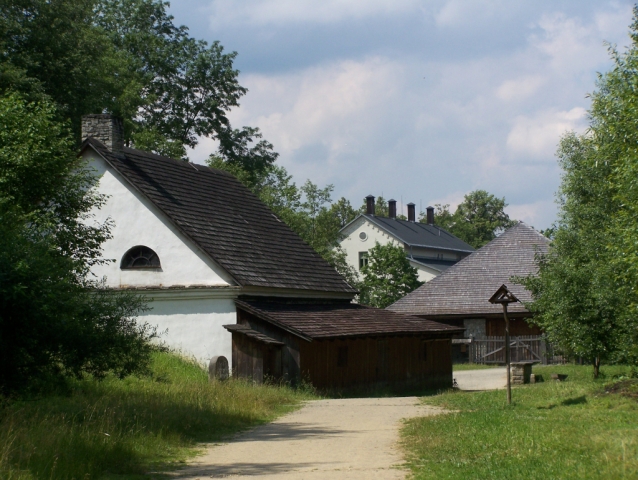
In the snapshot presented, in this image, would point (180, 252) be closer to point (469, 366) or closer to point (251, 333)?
point (251, 333)

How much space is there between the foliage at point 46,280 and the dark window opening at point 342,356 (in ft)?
29.7

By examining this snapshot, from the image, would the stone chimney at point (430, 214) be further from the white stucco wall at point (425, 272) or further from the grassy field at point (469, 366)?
the grassy field at point (469, 366)

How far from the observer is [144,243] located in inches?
1048

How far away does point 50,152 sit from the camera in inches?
700

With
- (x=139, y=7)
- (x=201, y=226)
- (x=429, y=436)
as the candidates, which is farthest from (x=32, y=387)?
(x=139, y=7)

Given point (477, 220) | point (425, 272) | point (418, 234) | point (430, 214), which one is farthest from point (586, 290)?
point (477, 220)

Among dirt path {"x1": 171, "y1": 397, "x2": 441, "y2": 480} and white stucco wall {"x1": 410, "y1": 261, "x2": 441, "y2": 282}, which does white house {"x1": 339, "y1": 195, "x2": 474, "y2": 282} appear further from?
dirt path {"x1": 171, "y1": 397, "x2": 441, "y2": 480}

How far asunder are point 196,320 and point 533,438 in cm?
1478

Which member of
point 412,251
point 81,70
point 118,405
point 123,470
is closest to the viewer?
point 123,470

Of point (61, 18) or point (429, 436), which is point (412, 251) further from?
point (429, 436)

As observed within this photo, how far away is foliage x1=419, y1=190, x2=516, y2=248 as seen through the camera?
104 meters

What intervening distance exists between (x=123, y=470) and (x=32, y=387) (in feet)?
8.26

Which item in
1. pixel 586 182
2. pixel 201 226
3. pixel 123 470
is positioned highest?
pixel 586 182

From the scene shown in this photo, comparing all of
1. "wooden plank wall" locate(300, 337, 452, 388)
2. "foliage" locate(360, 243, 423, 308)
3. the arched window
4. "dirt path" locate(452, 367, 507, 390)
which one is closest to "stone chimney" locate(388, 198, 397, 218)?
"foliage" locate(360, 243, 423, 308)
